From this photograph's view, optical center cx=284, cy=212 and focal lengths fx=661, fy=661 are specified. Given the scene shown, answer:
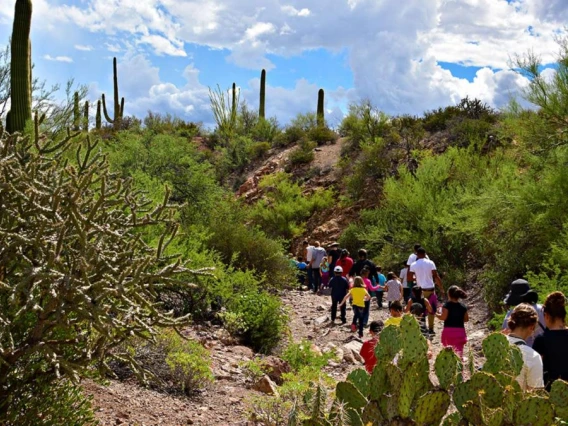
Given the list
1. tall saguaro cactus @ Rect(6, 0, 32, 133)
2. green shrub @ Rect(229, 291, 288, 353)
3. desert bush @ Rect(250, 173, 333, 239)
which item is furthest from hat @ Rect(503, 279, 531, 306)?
desert bush @ Rect(250, 173, 333, 239)

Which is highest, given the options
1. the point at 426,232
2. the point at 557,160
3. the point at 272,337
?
the point at 557,160

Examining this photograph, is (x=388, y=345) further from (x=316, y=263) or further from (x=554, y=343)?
(x=316, y=263)

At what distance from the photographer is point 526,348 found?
491cm

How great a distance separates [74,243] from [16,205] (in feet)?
1.60

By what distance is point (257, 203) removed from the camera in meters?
30.3

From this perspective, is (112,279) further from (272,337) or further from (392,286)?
(392,286)

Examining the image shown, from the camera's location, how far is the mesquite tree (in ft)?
13.5

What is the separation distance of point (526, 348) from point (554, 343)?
506mm

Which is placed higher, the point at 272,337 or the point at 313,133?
the point at 313,133

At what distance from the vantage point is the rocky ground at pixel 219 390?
6.24m

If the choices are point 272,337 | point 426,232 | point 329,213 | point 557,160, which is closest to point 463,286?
point 426,232

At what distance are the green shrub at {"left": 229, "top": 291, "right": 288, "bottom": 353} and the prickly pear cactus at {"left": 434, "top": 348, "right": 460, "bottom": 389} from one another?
6.80 metres

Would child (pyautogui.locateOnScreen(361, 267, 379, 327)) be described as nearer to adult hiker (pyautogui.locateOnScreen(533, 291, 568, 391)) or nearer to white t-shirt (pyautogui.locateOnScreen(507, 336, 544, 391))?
adult hiker (pyautogui.locateOnScreen(533, 291, 568, 391))

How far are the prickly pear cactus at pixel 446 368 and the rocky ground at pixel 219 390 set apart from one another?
60cm
